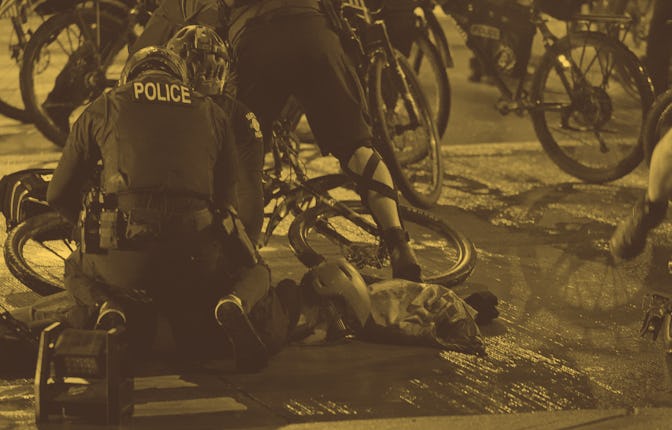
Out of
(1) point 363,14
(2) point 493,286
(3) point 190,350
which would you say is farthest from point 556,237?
(3) point 190,350

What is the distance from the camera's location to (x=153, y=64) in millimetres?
5832

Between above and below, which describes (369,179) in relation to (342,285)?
above

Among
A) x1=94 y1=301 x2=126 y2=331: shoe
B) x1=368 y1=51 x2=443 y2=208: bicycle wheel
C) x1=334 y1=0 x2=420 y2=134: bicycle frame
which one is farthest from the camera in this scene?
x1=368 y1=51 x2=443 y2=208: bicycle wheel

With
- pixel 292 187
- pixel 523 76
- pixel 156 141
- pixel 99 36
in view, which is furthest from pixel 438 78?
pixel 156 141

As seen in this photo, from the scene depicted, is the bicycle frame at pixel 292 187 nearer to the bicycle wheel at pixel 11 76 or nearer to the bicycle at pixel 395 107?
the bicycle at pixel 395 107

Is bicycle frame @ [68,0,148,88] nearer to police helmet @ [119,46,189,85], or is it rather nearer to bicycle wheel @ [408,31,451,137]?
bicycle wheel @ [408,31,451,137]

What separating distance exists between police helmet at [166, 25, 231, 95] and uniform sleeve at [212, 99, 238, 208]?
347 millimetres

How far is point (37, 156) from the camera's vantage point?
928 centimetres

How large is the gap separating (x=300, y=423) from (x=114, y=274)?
3.15 ft

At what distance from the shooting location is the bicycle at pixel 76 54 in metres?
9.20

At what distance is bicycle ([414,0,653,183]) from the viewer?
9094 millimetres

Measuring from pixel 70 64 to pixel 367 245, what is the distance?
121 inches

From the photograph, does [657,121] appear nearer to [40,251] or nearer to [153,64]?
[153,64]

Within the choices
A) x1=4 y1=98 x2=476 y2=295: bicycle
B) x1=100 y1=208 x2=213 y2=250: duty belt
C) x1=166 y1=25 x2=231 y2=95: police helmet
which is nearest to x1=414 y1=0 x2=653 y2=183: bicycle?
x1=4 y1=98 x2=476 y2=295: bicycle
